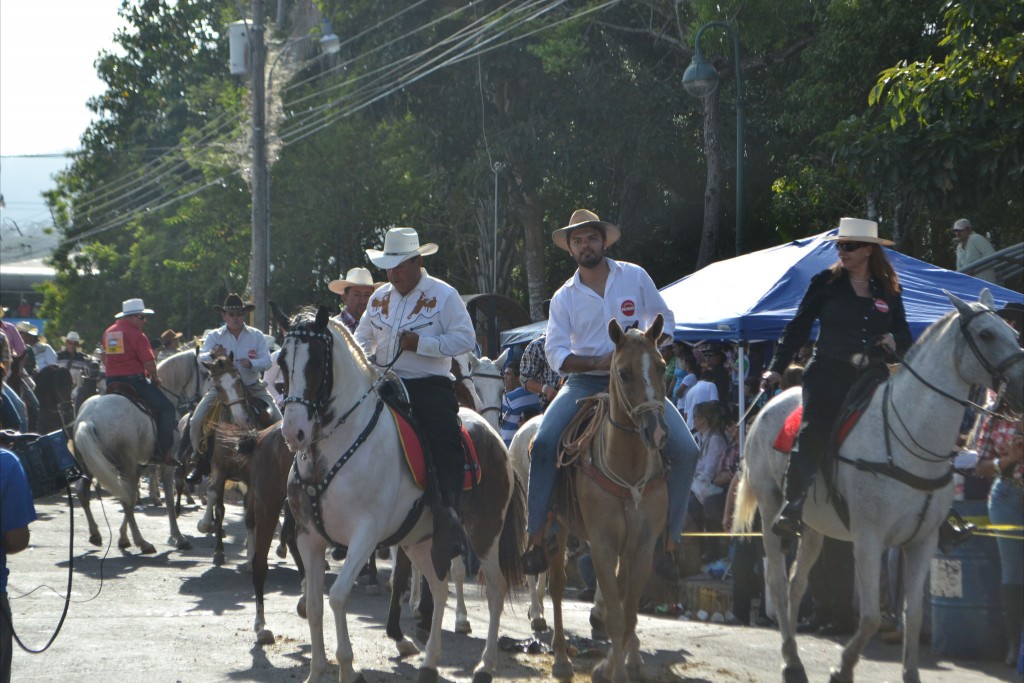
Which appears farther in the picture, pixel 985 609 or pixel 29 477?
pixel 985 609

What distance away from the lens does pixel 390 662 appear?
8.37 meters

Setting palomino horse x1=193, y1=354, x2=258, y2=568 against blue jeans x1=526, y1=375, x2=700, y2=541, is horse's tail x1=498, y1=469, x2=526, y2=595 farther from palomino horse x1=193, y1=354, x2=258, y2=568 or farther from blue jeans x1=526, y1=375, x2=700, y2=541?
palomino horse x1=193, y1=354, x2=258, y2=568

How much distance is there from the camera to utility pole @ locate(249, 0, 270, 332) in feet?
76.4

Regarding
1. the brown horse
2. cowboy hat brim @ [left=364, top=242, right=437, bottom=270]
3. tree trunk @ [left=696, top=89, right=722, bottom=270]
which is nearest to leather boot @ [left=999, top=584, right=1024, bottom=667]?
the brown horse

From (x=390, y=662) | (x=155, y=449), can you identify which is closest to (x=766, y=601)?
(x=390, y=662)

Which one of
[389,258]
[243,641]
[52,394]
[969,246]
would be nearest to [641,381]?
[389,258]

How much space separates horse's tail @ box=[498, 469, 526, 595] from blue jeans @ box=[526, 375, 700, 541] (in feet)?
2.10

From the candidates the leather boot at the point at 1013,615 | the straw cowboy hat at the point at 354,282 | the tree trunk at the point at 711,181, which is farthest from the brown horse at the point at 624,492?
the tree trunk at the point at 711,181

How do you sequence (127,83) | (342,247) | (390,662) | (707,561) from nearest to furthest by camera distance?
(390,662)
(707,561)
(342,247)
(127,83)

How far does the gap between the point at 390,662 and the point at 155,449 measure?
7.60 metres

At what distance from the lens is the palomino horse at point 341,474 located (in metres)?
7.02

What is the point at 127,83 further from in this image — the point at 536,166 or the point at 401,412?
the point at 401,412

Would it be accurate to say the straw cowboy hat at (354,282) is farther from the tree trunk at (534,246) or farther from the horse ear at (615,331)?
the tree trunk at (534,246)

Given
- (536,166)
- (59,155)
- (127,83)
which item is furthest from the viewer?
(127,83)
